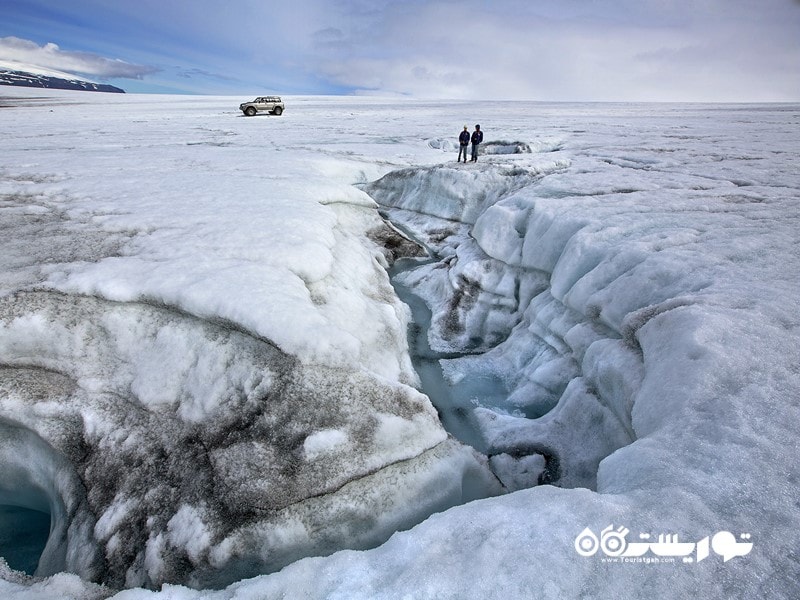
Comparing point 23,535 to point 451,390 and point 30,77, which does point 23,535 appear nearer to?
point 451,390

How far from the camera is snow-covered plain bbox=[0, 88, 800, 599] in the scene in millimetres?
2689

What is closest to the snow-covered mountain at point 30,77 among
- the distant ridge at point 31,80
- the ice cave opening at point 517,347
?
the distant ridge at point 31,80

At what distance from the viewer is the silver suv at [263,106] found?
124 ft

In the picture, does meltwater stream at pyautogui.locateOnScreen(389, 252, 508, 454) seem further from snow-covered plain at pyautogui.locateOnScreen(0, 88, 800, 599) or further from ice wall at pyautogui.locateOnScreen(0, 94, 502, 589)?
ice wall at pyautogui.locateOnScreen(0, 94, 502, 589)

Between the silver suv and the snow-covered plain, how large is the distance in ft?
108

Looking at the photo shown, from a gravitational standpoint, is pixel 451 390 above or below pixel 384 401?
below

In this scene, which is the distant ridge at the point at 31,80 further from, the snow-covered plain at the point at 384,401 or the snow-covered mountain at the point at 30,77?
the snow-covered plain at the point at 384,401

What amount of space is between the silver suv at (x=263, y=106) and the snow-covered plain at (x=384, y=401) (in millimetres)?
32921

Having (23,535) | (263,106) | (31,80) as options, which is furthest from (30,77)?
(23,535)

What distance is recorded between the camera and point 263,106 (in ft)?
127

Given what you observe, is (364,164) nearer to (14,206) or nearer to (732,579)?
(14,206)

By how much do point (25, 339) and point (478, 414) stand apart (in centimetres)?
541

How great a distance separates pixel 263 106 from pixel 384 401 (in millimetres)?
40506

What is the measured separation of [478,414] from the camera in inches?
237
